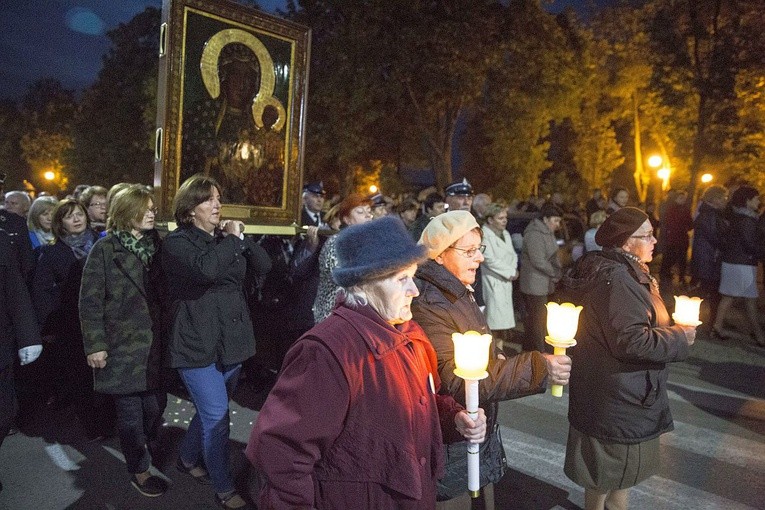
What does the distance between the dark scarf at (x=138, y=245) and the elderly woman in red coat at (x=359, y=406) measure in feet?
8.31

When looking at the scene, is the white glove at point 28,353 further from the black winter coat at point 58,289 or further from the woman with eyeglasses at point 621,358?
the woman with eyeglasses at point 621,358

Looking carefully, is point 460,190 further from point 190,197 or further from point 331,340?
point 331,340

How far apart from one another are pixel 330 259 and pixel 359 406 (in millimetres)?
2656

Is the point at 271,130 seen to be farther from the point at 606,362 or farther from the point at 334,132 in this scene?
the point at 334,132

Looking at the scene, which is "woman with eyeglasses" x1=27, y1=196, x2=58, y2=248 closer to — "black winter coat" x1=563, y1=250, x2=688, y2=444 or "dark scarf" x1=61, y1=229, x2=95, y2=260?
"dark scarf" x1=61, y1=229, x2=95, y2=260

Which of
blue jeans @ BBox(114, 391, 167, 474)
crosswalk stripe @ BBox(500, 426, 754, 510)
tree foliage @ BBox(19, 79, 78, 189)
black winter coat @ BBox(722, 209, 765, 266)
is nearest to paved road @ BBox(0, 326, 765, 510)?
crosswalk stripe @ BBox(500, 426, 754, 510)

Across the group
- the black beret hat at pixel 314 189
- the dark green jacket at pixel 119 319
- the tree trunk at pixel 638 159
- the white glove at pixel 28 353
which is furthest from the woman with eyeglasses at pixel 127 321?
the tree trunk at pixel 638 159

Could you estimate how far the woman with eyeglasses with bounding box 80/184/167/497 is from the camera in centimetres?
402

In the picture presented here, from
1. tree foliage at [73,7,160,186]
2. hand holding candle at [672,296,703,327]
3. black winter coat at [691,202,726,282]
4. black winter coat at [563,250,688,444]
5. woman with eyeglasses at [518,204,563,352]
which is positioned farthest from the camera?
tree foliage at [73,7,160,186]

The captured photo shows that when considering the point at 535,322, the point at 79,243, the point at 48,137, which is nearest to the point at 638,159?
the point at 535,322

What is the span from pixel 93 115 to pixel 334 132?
77.9ft

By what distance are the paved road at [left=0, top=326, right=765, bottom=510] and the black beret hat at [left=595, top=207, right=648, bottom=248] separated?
194 cm

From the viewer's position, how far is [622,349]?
3.10 m

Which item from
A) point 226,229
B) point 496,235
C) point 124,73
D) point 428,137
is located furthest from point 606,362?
point 124,73
